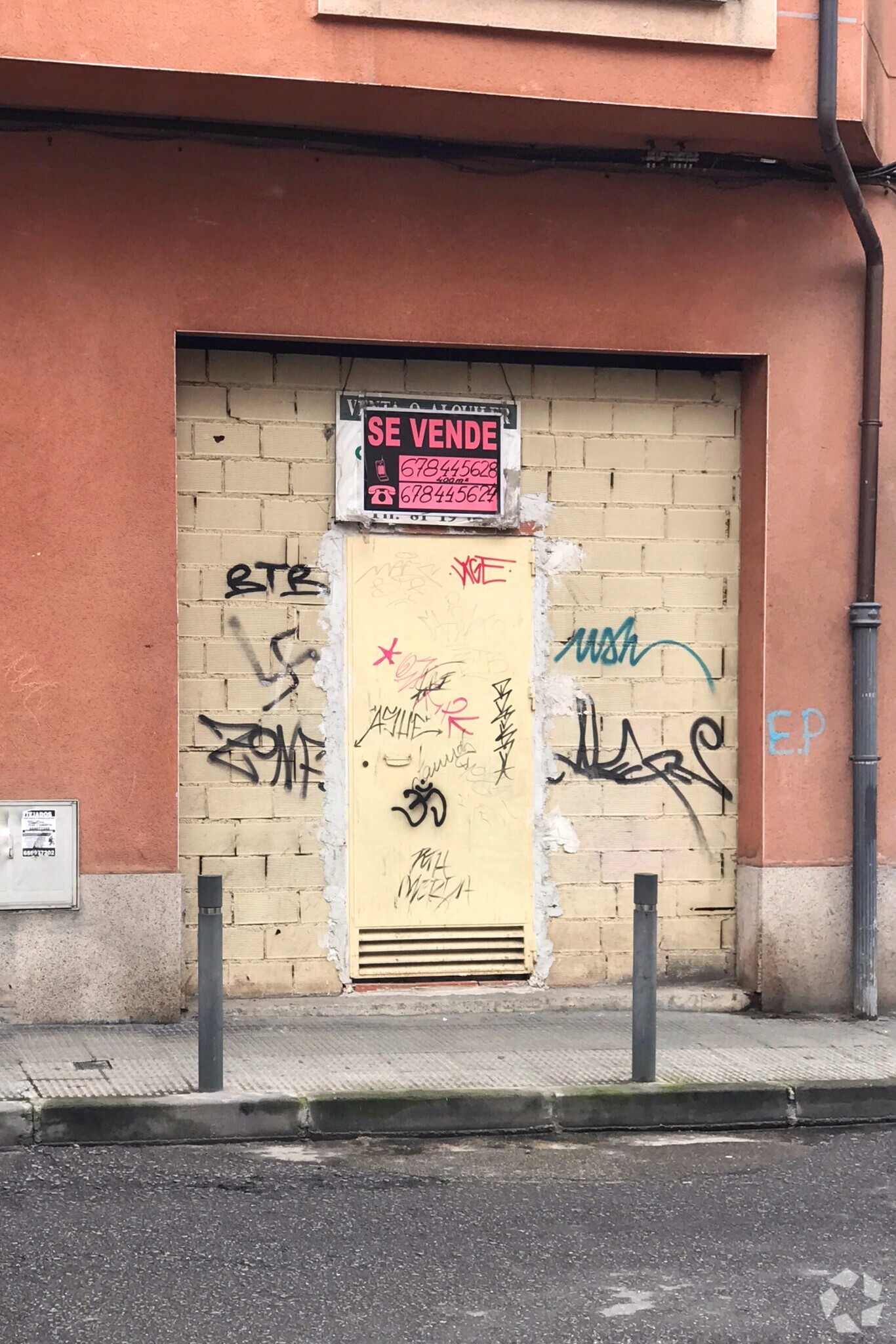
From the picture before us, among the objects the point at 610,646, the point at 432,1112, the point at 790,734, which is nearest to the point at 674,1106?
the point at 432,1112

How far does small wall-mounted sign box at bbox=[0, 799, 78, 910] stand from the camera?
7973 mm

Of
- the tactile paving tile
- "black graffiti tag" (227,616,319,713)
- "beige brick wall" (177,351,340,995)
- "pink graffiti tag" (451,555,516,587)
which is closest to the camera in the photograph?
the tactile paving tile

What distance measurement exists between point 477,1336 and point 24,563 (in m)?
4.93

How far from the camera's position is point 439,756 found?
347 inches

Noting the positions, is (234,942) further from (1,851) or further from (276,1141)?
(276,1141)

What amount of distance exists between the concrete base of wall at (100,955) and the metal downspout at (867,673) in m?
3.85

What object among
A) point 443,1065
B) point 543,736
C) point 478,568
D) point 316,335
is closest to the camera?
point 443,1065

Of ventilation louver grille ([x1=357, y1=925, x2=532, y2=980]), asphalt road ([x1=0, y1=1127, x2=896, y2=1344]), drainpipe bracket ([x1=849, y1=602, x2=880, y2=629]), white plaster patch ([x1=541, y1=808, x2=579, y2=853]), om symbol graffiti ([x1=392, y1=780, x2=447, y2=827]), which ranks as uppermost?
drainpipe bracket ([x1=849, y1=602, x2=880, y2=629])

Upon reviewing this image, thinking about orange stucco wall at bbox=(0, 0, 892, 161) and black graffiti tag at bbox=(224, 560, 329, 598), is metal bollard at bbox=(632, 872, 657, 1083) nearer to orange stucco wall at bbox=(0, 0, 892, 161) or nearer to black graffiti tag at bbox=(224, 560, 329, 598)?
black graffiti tag at bbox=(224, 560, 329, 598)

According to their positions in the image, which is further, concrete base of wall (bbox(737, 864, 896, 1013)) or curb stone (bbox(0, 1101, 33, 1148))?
concrete base of wall (bbox(737, 864, 896, 1013))

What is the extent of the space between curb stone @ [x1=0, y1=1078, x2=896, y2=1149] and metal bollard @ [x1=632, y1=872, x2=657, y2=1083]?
0.45 ft

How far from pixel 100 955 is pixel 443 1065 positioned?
1.99m

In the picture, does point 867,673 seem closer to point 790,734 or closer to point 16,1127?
point 790,734

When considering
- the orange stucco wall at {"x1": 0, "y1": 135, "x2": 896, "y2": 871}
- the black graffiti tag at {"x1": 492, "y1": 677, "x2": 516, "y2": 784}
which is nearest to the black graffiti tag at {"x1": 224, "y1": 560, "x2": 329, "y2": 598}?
the orange stucco wall at {"x1": 0, "y1": 135, "x2": 896, "y2": 871}
